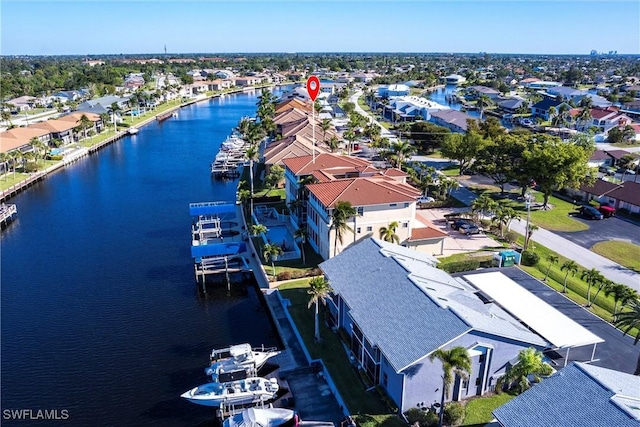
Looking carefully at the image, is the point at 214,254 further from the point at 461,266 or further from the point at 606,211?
the point at 606,211

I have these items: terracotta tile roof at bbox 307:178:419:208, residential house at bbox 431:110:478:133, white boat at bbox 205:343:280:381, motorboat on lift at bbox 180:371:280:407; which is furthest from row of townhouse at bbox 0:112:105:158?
residential house at bbox 431:110:478:133

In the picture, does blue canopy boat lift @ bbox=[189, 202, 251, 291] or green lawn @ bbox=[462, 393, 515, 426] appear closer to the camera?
green lawn @ bbox=[462, 393, 515, 426]

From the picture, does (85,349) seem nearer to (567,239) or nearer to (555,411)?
(555,411)

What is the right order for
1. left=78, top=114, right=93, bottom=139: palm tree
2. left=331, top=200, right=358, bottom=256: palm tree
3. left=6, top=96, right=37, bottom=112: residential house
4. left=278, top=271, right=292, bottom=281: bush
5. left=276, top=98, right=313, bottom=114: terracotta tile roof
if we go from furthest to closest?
left=6, top=96, right=37, bottom=112: residential house, left=276, top=98, right=313, bottom=114: terracotta tile roof, left=78, top=114, right=93, bottom=139: palm tree, left=278, top=271, right=292, bottom=281: bush, left=331, top=200, right=358, bottom=256: palm tree

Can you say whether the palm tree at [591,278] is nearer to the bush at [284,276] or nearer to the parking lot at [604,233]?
the parking lot at [604,233]

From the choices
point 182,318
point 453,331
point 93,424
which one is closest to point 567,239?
point 453,331

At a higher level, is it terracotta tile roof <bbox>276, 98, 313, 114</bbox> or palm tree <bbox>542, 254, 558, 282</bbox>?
terracotta tile roof <bbox>276, 98, 313, 114</bbox>

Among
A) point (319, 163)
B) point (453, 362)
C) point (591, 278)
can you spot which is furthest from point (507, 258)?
point (453, 362)

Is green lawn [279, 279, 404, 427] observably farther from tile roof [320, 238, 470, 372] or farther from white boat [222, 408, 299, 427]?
white boat [222, 408, 299, 427]
